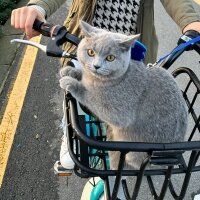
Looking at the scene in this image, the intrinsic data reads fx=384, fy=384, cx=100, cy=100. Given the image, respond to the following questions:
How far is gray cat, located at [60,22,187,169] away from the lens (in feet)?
5.41

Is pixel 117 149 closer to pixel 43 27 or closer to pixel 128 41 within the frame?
pixel 128 41

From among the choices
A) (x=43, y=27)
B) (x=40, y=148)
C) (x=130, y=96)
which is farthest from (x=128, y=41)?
(x=40, y=148)

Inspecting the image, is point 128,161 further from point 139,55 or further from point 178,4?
point 178,4

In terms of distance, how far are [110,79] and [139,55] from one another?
0.23 m

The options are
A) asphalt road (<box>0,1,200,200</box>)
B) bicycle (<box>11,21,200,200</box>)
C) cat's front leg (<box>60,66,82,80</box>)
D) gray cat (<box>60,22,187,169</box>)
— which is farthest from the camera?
asphalt road (<box>0,1,200,200</box>)

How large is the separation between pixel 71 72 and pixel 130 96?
325 mm

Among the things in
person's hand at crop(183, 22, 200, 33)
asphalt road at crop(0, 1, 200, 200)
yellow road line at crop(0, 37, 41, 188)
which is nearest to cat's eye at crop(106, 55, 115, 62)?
person's hand at crop(183, 22, 200, 33)

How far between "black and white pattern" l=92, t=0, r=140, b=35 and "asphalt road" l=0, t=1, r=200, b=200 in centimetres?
162

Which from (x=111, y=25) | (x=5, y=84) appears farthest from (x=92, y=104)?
(x=5, y=84)

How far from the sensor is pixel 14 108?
13.4 feet

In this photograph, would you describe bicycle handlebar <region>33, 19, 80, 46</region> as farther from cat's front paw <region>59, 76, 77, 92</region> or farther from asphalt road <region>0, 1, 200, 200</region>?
asphalt road <region>0, 1, 200, 200</region>

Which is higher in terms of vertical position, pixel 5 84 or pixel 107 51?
pixel 107 51

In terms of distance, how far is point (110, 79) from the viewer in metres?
1.65

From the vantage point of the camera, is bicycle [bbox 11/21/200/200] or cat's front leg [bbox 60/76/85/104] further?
cat's front leg [bbox 60/76/85/104]
